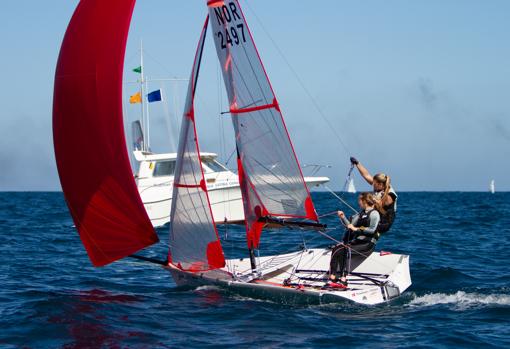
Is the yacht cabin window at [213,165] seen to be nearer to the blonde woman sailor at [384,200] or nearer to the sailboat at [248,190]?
the sailboat at [248,190]

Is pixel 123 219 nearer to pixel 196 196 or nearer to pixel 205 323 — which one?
pixel 196 196

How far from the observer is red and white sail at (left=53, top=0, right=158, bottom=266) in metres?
10.6

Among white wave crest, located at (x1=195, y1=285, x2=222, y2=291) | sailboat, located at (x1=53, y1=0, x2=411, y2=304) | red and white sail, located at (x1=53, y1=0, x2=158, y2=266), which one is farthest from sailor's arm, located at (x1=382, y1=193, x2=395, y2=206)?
red and white sail, located at (x1=53, y1=0, x2=158, y2=266)

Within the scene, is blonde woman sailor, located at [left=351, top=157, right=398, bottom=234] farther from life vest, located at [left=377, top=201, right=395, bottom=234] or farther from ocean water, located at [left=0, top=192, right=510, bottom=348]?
ocean water, located at [left=0, top=192, right=510, bottom=348]

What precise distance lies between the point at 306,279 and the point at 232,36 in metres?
4.02

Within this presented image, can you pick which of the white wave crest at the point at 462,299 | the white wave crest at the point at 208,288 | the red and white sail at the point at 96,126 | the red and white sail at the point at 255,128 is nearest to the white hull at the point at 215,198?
the white wave crest at the point at 208,288

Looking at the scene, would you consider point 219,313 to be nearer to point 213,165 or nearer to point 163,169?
point 213,165

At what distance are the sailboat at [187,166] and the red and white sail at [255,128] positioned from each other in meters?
0.02

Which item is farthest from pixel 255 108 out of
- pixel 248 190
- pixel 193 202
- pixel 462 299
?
pixel 462 299

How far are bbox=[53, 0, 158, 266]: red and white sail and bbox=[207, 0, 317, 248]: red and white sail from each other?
150 cm

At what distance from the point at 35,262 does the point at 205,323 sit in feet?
23.7

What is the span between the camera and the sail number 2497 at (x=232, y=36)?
35.4 feet

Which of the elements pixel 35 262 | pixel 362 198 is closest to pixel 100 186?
pixel 362 198

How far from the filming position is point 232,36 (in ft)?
35.7
